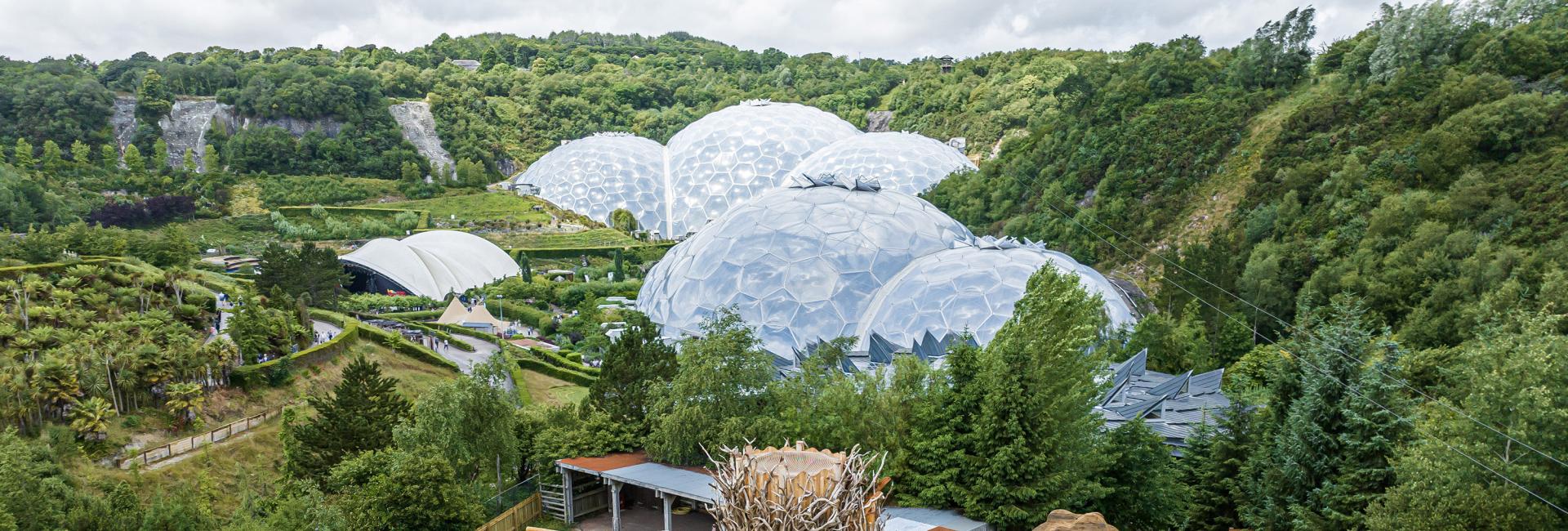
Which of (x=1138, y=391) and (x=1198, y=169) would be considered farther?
(x=1198, y=169)

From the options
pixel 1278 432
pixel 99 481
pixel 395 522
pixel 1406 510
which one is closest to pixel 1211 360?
pixel 1278 432

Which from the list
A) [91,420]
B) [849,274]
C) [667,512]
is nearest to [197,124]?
[91,420]

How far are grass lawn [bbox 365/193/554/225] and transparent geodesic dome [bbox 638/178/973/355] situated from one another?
94.1ft

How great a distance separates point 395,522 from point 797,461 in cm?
1167

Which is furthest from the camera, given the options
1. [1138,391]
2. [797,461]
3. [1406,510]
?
[1138,391]

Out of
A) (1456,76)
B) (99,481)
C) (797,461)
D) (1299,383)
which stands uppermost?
(1456,76)

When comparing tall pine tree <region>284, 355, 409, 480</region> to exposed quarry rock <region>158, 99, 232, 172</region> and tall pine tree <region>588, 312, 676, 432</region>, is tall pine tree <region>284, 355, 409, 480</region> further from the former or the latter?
exposed quarry rock <region>158, 99, 232, 172</region>

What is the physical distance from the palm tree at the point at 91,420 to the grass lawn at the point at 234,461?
0.92 metres

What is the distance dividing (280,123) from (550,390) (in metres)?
53.0

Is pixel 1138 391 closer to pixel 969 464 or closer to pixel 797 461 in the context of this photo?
pixel 969 464

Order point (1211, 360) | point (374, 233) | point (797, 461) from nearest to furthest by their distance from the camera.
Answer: point (797, 461), point (1211, 360), point (374, 233)

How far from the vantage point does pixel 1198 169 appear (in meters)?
35.7

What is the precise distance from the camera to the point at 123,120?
6719cm

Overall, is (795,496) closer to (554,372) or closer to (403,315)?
(554,372)
